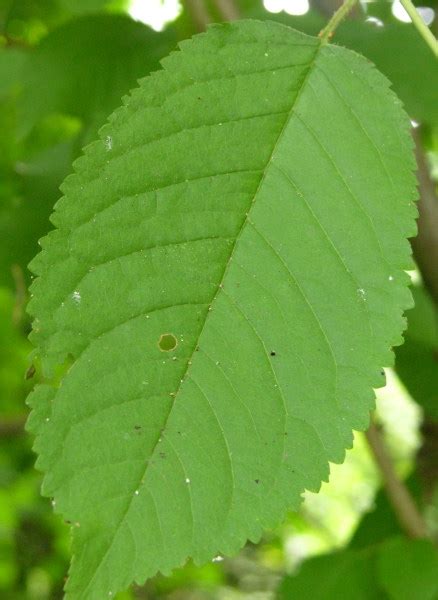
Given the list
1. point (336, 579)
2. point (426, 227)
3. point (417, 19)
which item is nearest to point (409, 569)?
point (336, 579)

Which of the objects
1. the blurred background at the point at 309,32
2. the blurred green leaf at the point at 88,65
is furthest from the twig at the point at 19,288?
the blurred green leaf at the point at 88,65

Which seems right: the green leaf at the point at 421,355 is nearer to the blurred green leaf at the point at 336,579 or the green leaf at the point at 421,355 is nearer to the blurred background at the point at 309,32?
the blurred background at the point at 309,32

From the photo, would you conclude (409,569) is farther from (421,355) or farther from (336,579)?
(421,355)

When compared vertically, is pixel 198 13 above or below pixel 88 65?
above

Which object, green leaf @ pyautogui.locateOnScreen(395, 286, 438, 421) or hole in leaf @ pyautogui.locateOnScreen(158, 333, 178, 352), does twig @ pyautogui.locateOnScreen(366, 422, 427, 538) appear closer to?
green leaf @ pyautogui.locateOnScreen(395, 286, 438, 421)

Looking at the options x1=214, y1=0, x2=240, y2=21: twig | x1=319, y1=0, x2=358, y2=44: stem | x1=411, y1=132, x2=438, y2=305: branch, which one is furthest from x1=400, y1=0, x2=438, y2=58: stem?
x1=214, y1=0, x2=240, y2=21: twig

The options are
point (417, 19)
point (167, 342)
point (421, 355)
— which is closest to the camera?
point (167, 342)

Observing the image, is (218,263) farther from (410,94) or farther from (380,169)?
(410,94)
